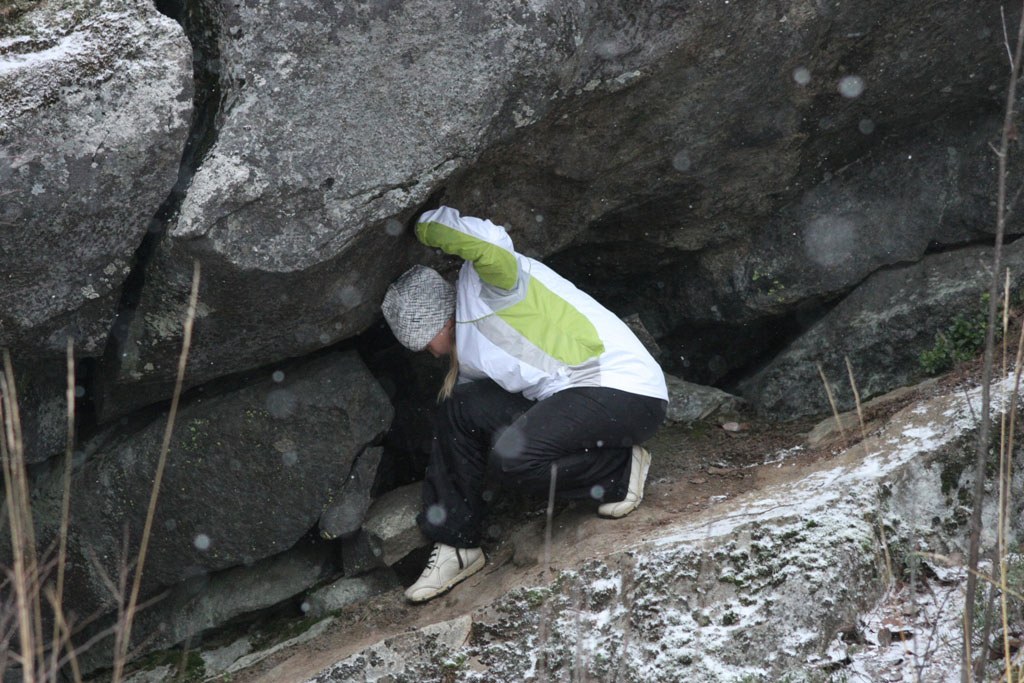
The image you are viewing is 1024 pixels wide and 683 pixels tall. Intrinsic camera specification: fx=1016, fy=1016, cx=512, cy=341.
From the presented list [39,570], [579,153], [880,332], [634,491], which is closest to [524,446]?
[634,491]

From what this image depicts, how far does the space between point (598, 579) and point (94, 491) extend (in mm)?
2650

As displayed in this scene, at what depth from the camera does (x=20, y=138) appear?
3.79 metres

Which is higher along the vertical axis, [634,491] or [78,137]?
[78,137]

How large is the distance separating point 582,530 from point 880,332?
2261 mm

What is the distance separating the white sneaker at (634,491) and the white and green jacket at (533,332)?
34cm

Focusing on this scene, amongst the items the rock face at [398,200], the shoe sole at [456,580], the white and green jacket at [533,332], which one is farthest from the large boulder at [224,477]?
the white and green jacket at [533,332]

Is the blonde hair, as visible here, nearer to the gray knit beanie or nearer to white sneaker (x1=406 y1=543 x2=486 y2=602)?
the gray knit beanie

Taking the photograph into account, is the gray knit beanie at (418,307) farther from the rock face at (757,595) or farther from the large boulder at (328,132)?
the rock face at (757,595)

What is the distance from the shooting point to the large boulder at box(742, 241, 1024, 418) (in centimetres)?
561

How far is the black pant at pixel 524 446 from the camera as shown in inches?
182

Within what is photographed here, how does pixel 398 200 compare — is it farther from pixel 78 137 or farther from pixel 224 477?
pixel 224 477

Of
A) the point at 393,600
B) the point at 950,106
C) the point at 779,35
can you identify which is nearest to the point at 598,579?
the point at 393,600

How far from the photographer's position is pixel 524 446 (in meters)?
4.59

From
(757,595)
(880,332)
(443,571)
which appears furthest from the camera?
(880,332)
